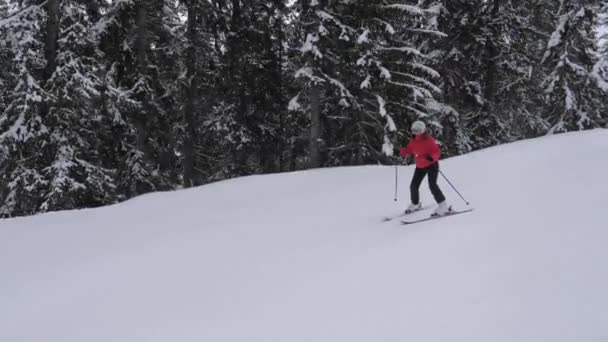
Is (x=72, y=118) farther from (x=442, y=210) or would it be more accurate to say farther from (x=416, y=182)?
(x=442, y=210)

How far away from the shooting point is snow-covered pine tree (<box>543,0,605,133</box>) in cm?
2125

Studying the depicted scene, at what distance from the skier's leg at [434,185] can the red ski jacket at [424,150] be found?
105 millimetres

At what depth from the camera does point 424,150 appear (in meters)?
9.27

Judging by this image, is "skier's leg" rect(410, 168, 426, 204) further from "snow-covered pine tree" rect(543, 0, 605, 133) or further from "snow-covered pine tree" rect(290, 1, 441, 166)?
"snow-covered pine tree" rect(543, 0, 605, 133)

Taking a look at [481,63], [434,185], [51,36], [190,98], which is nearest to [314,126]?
[190,98]

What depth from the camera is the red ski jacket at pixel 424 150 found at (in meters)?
9.21

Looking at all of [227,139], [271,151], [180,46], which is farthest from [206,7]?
[271,151]

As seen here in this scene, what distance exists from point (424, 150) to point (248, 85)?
43.8 ft

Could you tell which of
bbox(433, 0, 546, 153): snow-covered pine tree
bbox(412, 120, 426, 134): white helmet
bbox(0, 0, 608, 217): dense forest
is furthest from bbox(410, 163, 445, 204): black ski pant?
bbox(433, 0, 546, 153): snow-covered pine tree

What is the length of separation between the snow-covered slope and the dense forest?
4.30 meters

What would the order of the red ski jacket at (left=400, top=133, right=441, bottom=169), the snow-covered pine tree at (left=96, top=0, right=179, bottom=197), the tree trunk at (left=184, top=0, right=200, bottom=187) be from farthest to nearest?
the tree trunk at (left=184, top=0, right=200, bottom=187) → the snow-covered pine tree at (left=96, top=0, right=179, bottom=197) → the red ski jacket at (left=400, top=133, right=441, bottom=169)

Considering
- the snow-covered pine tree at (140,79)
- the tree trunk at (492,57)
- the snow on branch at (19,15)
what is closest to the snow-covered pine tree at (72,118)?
the snow on branch at (19,15)

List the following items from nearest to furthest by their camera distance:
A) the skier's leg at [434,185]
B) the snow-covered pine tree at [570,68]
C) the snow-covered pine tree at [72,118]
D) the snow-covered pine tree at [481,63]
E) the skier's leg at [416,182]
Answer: the skier's leg at [434,185]
the skier's leg at [416,182]
the snow-covered pine tree at [72,118]
the snow-covered pine tree at [570,68]
the snow-covered pine tree at [481,63]

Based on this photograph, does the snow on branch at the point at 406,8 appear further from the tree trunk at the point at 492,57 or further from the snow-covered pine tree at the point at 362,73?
the tree trunk at the point at 492,57
